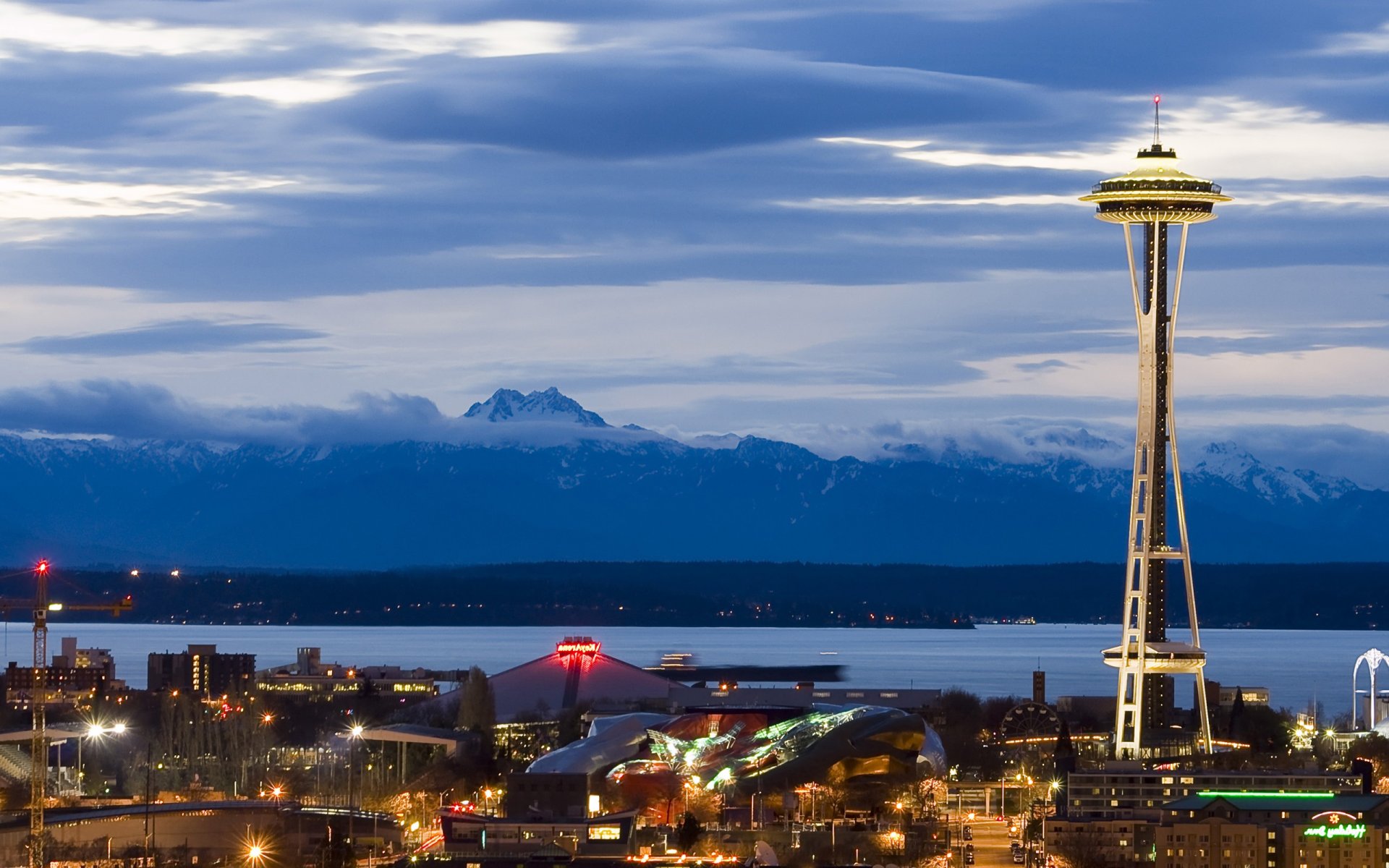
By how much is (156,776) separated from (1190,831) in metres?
37.4

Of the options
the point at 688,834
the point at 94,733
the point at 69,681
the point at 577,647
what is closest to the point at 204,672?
the point at 69,681

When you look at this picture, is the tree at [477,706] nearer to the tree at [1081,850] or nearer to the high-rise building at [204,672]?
the high-rise building at [204,672]

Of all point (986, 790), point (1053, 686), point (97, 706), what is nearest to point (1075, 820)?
point (986, 790)

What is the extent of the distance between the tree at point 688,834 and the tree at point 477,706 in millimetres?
35462

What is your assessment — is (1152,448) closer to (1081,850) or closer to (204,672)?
(1081,850)

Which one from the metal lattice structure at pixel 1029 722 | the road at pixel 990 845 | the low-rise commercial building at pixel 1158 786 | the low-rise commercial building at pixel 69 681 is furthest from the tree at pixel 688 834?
→ the low-rise commercial building at pixel 69 681

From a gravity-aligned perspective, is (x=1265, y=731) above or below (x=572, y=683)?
below

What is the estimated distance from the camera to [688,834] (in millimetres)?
68812

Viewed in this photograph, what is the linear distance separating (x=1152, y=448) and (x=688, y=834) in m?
30.5

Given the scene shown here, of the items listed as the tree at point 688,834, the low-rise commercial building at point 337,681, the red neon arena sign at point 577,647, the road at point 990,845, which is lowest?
the road at point 990,845

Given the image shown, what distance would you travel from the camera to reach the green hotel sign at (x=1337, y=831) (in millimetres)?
67875

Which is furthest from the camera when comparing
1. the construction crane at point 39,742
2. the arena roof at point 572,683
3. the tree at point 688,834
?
the arena roof at point 572,683

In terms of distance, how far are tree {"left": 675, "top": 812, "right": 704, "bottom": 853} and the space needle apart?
2576cm

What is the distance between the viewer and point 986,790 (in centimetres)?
8838
